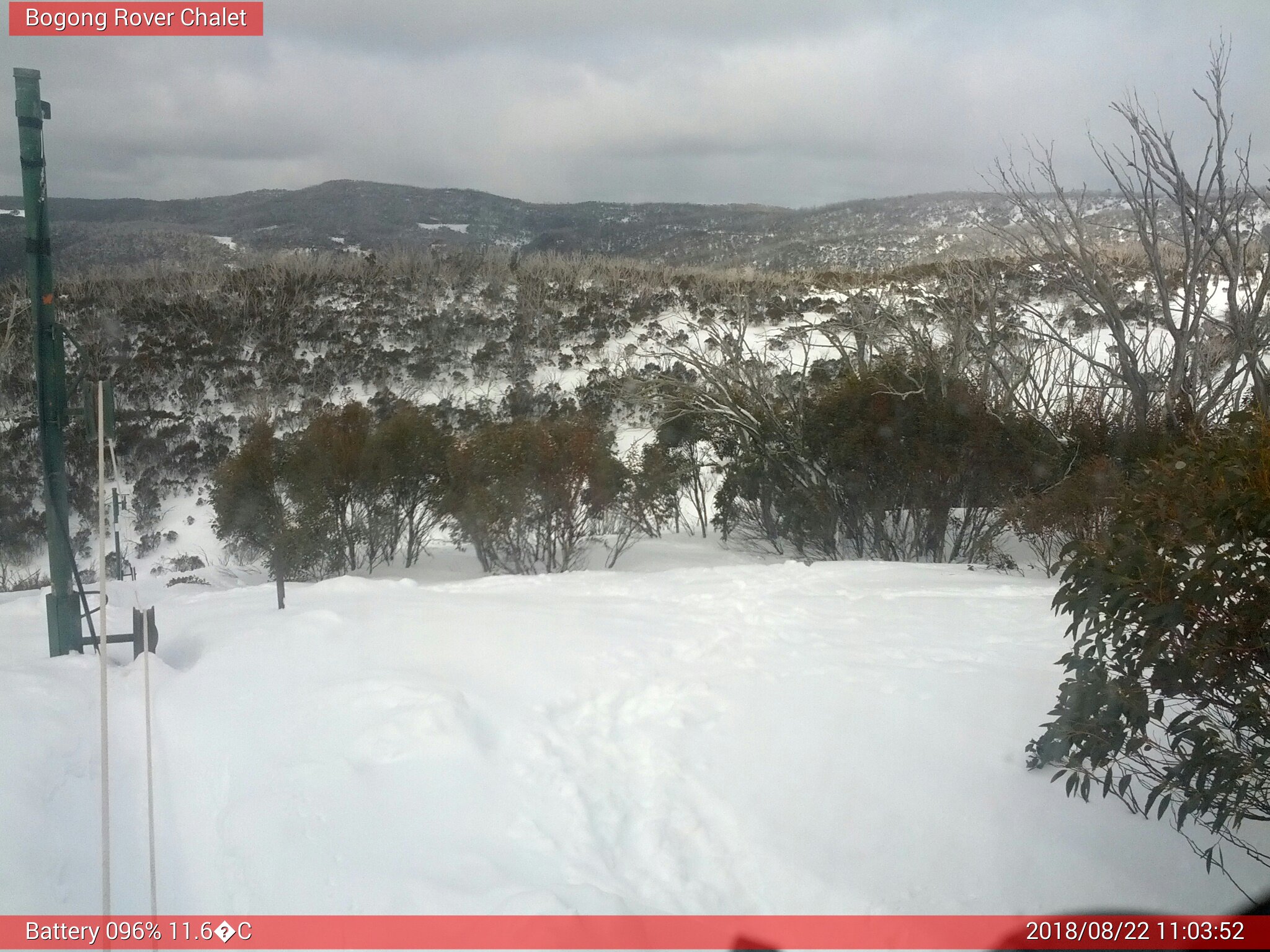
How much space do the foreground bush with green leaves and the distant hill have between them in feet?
39.8

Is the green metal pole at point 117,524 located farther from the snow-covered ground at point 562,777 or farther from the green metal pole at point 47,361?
the snow-covered ground at point 562,777

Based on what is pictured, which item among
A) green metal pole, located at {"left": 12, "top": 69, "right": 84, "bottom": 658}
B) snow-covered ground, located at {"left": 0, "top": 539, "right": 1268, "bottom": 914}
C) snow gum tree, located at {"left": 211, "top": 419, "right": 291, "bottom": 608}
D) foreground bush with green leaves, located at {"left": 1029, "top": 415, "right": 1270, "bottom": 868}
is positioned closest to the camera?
foreground bush with green leaves, located at {"left": 1029, "top": 415, "right": 1270, "bottom": 868}

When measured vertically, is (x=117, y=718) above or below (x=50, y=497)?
below

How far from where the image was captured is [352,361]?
20.2 m

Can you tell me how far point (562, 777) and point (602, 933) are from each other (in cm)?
108

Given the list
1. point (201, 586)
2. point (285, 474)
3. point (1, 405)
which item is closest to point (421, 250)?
point (1, 405)

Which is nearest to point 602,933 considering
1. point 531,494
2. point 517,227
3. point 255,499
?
point 531,494

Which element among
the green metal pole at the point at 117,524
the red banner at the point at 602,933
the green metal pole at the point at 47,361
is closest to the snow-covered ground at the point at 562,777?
the red banner at the point at 602,933

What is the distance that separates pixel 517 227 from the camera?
3712cm

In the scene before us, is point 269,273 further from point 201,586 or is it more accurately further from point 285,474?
point 201,586

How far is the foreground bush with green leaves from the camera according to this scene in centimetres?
260

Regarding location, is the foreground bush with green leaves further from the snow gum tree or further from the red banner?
the snow gum tree

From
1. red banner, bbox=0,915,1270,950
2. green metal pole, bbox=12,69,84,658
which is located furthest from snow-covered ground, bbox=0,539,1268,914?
green metal pole, bbox=12,69,84,658

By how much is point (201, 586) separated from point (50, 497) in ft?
16.6
